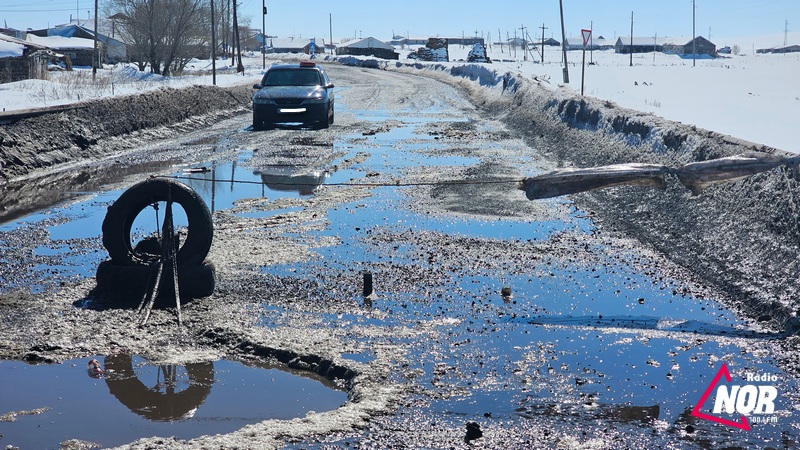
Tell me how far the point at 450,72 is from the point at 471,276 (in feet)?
195

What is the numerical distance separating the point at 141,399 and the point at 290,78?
21.0 metres

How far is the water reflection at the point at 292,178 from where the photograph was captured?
15.0 meters

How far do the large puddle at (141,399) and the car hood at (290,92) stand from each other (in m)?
18.7

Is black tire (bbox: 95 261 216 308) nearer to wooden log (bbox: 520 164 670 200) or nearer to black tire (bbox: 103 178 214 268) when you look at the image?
black tire (bbox: 103 178 214 268)

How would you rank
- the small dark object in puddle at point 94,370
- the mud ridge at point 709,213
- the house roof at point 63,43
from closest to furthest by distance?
the small dark object in puddle at point 94,370
the mud ridge at point 709,213
the house roof at point 63,43

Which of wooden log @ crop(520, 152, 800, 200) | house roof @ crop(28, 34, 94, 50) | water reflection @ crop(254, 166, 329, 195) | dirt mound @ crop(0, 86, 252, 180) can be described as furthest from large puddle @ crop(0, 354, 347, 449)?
house roof @ crop(28, 34, 94, 50)

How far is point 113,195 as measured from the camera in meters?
14.5

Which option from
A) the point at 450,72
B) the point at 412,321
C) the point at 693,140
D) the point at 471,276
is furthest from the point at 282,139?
the point at 450,72

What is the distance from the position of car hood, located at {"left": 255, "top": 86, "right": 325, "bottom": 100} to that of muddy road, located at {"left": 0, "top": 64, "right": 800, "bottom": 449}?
34.1 feet

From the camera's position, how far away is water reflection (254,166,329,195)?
1497 centimetres

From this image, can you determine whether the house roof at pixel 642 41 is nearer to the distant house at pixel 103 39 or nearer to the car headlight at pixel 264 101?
the distant house at pixel 103 39

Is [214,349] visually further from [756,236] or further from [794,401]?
[756,236]

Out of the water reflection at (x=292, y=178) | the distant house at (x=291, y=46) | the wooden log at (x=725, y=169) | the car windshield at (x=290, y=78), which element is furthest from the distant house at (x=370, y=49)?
the wooden log at (x=725, y=169)

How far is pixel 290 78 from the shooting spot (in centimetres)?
2653
